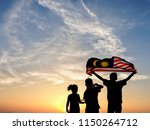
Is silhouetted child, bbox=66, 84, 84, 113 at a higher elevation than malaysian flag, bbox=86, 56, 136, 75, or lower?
lower

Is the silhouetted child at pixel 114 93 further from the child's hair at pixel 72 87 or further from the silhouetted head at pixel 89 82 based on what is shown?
the child's hair at pixel 72 87

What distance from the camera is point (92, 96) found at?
59.4 ft

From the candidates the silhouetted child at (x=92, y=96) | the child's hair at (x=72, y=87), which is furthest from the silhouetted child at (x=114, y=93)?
the child's hair at (x=72, y=87)

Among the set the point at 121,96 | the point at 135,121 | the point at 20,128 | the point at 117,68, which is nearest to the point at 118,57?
the point at 117,68

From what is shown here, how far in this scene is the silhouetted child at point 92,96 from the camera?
18016mm

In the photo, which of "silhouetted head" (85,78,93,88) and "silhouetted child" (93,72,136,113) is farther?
"silhouetted head" (85,78,93,88)

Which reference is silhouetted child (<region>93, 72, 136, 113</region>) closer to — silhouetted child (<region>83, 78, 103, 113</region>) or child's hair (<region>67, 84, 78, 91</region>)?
silhouetted child (<region>83, 78, 103, 113</region>)

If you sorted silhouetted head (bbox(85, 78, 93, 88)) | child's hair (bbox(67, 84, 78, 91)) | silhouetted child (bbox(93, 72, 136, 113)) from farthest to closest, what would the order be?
child's hair (bbox(67, 84, 78, 91)) < silhouetted head (bbox(85, 78, 93, 88)) < silhouetted child (bbox(93, 72, 136, 113))

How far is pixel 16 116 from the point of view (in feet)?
58.0

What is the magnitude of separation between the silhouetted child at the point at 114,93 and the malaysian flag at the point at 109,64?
1.86m

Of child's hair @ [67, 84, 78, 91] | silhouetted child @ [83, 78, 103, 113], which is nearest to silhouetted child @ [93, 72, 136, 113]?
silhouetted child @ [83, 78, 103, 113]

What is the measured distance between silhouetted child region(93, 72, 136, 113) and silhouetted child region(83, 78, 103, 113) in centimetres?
37

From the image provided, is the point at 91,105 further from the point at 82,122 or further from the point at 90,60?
the point at 90,60

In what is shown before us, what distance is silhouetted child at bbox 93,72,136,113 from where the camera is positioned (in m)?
17.8
